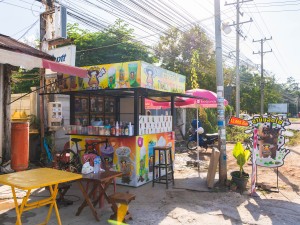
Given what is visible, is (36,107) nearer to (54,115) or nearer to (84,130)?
(54,115)

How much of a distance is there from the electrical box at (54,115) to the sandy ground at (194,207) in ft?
9.84

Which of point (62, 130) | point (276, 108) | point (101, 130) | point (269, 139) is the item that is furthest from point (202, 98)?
point (276, 108)

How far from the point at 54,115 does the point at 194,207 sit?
5.71 meters

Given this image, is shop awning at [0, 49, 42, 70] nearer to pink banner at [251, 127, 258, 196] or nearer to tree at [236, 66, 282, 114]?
pink banner at [251, 127, 258, 196]

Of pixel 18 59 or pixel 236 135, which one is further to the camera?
pixel 236 135

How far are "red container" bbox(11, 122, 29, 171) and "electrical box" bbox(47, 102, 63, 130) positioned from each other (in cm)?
114

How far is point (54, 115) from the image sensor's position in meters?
9.02

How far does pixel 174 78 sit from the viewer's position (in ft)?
26.3

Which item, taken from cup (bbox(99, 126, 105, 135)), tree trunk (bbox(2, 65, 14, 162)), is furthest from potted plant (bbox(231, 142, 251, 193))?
tree trunk (bbox(2, 65, 14, 162))

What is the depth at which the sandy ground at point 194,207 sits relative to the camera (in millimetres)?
4668

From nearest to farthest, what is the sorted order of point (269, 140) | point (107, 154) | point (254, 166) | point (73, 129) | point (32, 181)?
1. point (32, 181)
2. point (254, 166)
3. point (269, 140)
4. point (107, 154)
5. point (73, 129)

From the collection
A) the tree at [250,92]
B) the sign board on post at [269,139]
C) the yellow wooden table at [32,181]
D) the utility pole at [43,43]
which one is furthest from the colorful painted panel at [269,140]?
the tree at [250,92]

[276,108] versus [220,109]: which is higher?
[276,108]

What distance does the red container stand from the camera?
7711 millimetres
